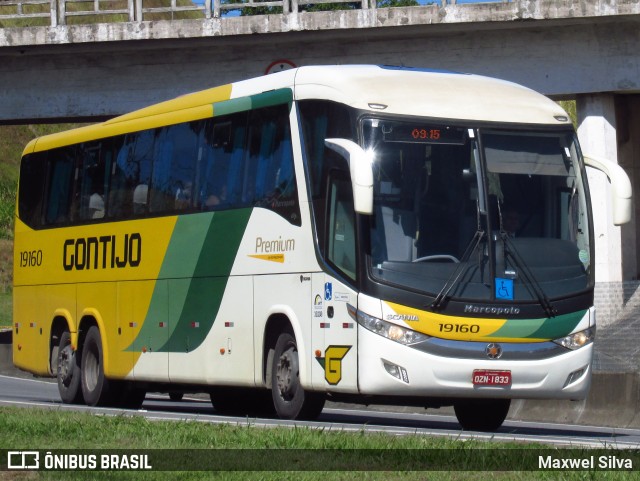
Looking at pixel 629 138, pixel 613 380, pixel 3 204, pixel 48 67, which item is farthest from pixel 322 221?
pixel 3 204

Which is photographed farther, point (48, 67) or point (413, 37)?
point (48, 67)

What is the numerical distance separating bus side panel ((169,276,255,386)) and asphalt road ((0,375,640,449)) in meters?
0.48

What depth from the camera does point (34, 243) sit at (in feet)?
72.7

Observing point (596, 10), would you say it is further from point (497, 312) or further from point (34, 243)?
point (497, 312)

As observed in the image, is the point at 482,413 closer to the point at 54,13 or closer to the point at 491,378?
the point at 491,378

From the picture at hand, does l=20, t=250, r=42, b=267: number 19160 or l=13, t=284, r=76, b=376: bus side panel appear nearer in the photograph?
l=13, t=284, r=76, b=376: bus side panel

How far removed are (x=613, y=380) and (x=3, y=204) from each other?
5228cm

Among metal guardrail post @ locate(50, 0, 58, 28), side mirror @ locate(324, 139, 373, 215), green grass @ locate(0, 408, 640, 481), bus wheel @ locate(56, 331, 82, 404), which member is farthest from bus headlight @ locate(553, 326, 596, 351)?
metal guardrail post @ locate(50, 0, 58, 28)

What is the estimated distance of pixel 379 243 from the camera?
14375 mm

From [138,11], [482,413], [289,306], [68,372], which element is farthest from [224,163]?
[138,11]

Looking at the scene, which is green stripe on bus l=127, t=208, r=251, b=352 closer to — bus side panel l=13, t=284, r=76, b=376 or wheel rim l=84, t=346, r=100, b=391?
wheel rim l=84, t=346, r=100, b=391

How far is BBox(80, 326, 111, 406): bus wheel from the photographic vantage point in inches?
786

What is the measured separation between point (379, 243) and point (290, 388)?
211 cm

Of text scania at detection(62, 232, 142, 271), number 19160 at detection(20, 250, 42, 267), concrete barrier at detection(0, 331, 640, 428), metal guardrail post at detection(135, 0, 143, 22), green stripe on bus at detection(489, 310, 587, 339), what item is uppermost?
metal guardrail post at detection(135, 0, 143, 22)
